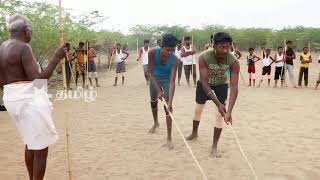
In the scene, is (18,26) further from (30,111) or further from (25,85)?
(30,111)

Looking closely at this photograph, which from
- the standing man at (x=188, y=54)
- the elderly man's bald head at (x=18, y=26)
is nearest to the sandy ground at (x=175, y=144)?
the elderly man's bald head at (x=18, y=26)

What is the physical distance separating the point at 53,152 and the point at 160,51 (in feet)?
7.15

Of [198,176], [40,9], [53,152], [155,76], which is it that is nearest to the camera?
[198,176]

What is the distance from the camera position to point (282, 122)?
25.3ft

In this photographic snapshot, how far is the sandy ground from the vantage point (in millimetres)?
4895

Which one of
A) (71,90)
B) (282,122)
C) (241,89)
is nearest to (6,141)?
(282,122)

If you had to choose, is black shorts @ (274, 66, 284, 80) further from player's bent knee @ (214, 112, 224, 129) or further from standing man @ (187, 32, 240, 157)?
player's bent knee @ (214, 112, 224, 129)

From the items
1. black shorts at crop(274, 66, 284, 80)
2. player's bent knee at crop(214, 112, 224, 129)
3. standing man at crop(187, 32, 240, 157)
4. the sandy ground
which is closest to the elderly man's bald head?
the sandy ground

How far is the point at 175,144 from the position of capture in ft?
20.3

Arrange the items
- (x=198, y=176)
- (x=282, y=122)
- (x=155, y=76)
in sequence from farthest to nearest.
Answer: (x=282, y=122) < (x=155, y=76) < (x=198, y=176)

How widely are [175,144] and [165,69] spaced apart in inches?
46.4

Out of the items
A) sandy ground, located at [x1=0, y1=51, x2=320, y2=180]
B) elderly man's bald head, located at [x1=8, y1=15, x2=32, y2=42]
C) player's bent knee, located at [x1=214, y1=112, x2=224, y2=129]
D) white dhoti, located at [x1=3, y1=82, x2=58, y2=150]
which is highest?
elderly man's bald head, located at [x1=8, y1=15, x2=32, y2=42]

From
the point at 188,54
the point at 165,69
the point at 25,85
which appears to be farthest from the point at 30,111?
the point at 188,54

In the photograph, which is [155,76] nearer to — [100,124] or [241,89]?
[100,124]
